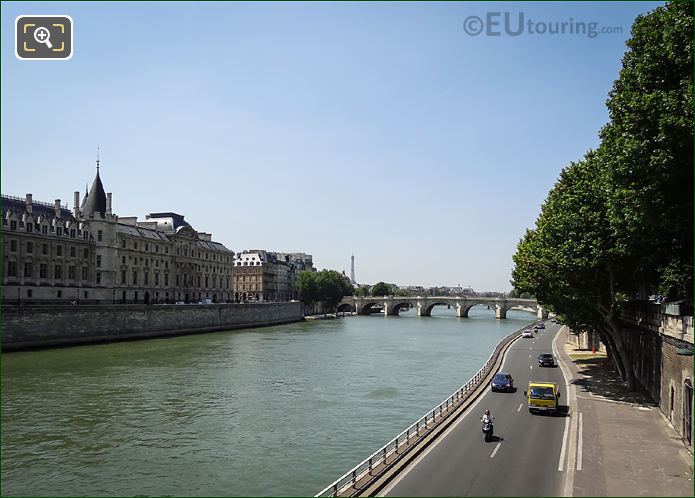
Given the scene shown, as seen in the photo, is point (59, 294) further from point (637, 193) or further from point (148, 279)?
point (637, 193)

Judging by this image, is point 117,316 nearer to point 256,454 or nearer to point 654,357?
point 256,454

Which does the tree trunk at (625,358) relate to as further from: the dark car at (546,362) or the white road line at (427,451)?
the dark car at (546,362)

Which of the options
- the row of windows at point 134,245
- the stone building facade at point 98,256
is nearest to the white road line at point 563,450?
the stone building facade at point 98,256

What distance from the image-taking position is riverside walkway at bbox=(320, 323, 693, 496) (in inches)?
824

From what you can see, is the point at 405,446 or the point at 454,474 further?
the point at 405,446

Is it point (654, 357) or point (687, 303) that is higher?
point (687, 303)

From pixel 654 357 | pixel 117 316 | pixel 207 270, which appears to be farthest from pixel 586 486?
pixel 207 270

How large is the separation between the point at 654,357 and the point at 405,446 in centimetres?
2057

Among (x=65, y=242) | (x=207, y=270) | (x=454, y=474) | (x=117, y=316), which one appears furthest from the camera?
(x=207, y=270)

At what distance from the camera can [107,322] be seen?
272 feet

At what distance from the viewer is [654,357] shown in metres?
36.5

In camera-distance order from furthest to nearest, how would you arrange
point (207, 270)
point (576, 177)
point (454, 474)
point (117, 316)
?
point (207, 270)
point (117, 316)
point (576, 177)
point (454, 474)

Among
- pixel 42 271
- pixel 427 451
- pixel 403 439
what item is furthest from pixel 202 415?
pixel 42 271

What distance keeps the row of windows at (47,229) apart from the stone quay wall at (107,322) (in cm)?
1658
